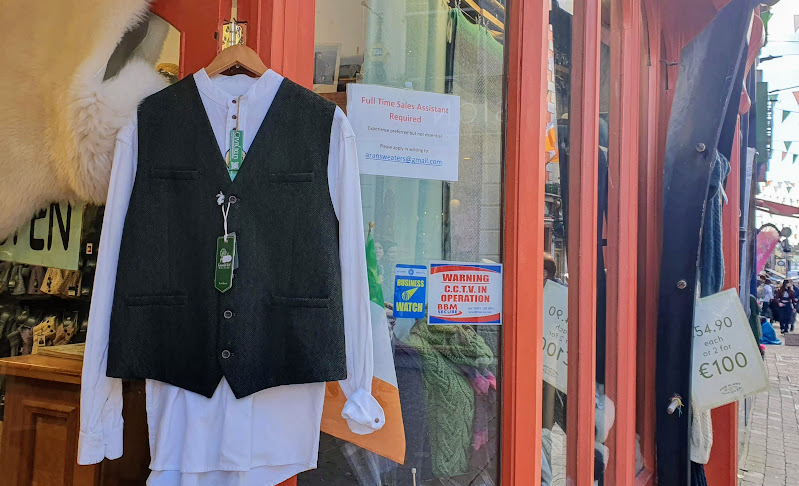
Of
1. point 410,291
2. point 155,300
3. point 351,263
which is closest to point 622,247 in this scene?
point 410,291

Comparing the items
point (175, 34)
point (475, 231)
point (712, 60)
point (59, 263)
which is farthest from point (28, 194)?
point (712, 60)

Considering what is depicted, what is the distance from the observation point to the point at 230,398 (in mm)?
1180

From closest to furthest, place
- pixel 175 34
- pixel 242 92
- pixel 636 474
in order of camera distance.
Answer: pixel 242 92, pixel 175 34, pixel 636 474

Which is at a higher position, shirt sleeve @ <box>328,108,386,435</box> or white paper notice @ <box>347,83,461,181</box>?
white paper notice @ <box>347,83,461,181</box>

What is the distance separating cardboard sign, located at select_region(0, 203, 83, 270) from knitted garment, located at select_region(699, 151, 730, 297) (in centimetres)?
265

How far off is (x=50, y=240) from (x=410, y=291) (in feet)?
3.29

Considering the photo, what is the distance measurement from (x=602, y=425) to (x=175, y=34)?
7.54ft

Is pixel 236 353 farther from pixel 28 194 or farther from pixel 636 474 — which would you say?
pixel 636 474

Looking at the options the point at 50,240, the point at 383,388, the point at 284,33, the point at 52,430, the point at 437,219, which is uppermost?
the point at 284,33

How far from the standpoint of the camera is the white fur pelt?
1.29m

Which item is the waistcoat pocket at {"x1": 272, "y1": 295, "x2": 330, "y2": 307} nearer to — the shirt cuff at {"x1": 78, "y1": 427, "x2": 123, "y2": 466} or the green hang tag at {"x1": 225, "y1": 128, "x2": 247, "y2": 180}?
the green hang tag at {"x1": 225, "y1": 128, "x2": 247, "y2": 180}

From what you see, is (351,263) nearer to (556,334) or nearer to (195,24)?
(195,24)

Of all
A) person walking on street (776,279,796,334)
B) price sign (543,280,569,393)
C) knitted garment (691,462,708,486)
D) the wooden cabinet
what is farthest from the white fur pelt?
person walking on street (776,279,796,334)

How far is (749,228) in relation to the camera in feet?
18.7
